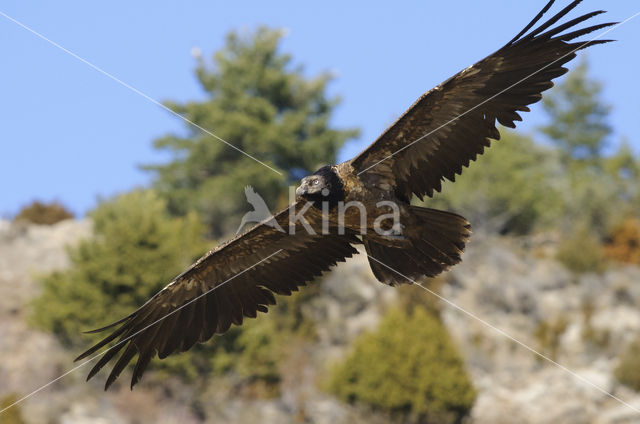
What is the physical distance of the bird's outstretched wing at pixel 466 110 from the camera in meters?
9.56

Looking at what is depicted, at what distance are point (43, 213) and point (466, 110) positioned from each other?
125 feet

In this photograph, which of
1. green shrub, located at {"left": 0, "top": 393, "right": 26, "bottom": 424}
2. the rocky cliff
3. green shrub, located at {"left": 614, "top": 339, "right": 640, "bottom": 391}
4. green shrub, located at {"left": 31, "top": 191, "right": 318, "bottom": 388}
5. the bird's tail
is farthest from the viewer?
green shrub, located at {"left": 614, "top": 339, "right": 640, "bottom": 391}

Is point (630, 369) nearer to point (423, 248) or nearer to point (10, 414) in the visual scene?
point (10, 414)

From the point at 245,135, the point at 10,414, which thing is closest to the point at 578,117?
the point at 245,135

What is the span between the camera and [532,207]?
152 feet

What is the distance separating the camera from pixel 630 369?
3216cm

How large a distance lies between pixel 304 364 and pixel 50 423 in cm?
901

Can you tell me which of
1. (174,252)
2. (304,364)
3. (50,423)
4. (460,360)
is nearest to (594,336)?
(460,360)

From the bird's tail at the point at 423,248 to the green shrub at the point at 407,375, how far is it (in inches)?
697

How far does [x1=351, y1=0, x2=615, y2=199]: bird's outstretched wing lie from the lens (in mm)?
9562

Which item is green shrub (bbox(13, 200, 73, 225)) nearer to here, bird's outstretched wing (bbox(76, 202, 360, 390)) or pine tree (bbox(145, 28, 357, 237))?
pine tree (bbox(145, 28, 357, 237))

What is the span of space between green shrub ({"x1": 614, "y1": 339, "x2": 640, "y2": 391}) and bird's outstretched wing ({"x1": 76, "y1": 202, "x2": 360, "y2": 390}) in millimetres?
23016

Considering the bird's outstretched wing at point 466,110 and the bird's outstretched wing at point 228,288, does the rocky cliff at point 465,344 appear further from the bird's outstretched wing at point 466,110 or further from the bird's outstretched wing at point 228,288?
the bird's outstretched wing at point 466,110

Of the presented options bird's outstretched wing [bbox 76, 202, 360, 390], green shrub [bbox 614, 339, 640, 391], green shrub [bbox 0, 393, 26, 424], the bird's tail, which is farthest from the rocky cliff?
the bird's tail
